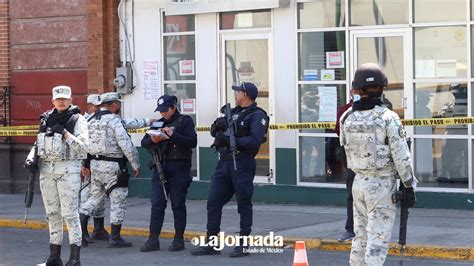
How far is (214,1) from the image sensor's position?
638 inches

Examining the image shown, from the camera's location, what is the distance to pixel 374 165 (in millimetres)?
8469

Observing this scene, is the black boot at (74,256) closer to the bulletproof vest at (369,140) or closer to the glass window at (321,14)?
the bulletproof vest at (369,140)

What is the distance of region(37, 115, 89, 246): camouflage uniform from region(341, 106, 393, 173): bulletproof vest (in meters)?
3.22

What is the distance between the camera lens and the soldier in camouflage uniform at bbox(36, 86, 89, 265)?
10297mm

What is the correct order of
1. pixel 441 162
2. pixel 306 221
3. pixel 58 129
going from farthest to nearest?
pixel 441 162
pixel 306 221
pixel 58 129

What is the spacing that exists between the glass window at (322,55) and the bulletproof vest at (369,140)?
665 cm

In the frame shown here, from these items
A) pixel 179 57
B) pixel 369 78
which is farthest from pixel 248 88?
pixel 179 57

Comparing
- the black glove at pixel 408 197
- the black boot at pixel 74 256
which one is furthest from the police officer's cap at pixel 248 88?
the black glove at pixel 408 197

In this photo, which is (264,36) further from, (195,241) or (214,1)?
(195,241)

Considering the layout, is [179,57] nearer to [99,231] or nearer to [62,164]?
[99,231]

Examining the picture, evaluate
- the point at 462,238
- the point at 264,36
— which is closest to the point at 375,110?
the point at 462,238

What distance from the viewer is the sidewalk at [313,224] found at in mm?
11367

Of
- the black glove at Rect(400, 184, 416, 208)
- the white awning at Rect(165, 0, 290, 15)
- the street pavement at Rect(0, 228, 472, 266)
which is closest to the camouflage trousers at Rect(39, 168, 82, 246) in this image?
the street pavement at Rect(0, 228, 472, 266)

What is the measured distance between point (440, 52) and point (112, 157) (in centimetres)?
534
